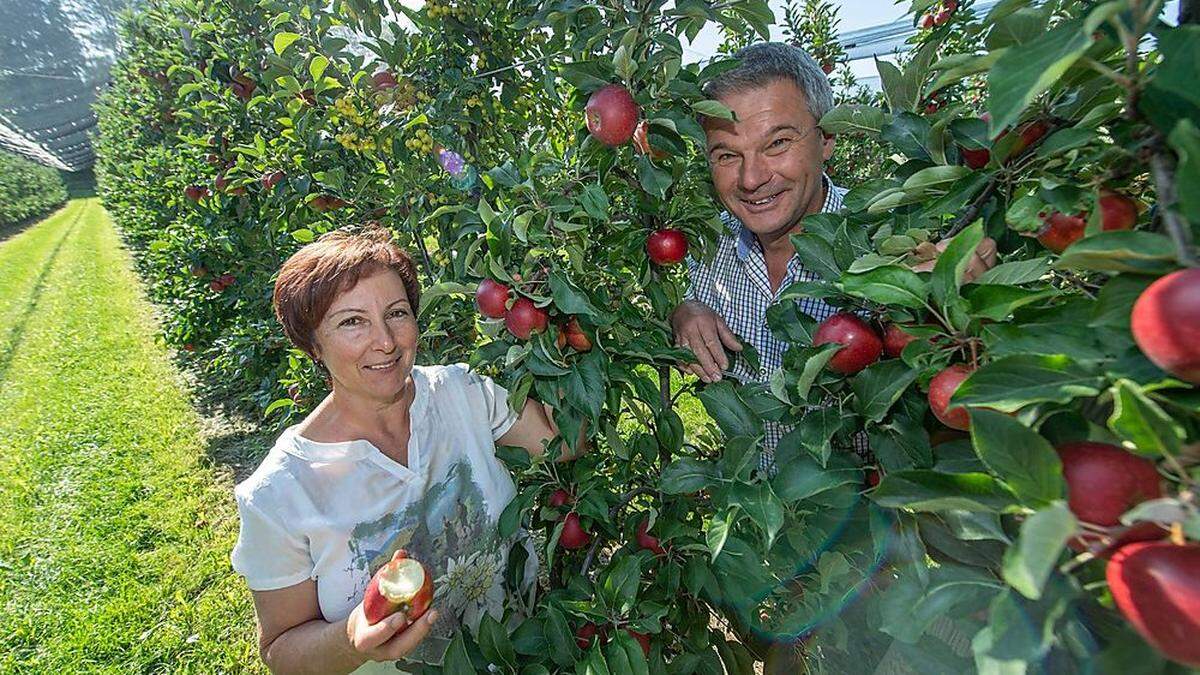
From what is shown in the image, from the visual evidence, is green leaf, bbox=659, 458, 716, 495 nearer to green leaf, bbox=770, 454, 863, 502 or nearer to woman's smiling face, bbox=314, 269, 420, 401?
green leaf, bbox=770, 454, 863, 502

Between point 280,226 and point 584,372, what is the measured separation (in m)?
1.89

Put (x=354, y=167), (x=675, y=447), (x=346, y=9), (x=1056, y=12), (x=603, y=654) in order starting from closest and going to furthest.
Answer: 1. (x=1056, y=12)
2. (x=603, y=654)
3. (x=675, y=447)
4. (x=346, y=9)
5. (x=354, y=167)

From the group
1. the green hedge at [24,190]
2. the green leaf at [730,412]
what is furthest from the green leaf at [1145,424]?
the green hedge at [24,190]

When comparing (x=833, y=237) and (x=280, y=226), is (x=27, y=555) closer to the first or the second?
(x=280, y=226)

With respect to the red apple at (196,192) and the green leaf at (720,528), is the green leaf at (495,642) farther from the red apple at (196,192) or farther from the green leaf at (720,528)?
the red apple at (196,192)

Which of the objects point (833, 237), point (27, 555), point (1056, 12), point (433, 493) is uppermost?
point (1056, 12)

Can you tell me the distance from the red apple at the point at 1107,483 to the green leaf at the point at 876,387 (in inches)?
9.0

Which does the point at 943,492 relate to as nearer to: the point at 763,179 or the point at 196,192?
the point at 763,179

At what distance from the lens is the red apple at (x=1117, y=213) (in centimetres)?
62

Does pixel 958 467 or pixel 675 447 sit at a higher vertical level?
pixel 958 467

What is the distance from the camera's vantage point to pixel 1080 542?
468 mm

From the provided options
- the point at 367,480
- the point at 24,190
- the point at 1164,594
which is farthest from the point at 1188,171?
the point at 24,190

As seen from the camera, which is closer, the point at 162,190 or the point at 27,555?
the point at 27,555

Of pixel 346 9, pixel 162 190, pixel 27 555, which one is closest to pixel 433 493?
pixel 346 9
